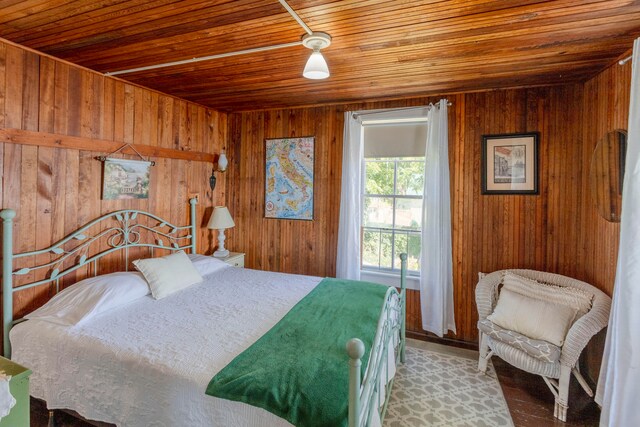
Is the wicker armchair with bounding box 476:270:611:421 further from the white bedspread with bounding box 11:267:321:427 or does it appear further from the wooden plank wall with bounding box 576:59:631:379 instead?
the white bedspread with bounding box 11:267:321:427

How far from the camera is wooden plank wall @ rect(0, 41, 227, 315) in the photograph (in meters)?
2.22

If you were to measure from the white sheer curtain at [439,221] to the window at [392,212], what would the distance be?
0.26m

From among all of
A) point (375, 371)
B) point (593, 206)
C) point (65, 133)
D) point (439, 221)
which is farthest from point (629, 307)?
point (65, 133)

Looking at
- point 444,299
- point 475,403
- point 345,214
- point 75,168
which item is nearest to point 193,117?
point 75,168

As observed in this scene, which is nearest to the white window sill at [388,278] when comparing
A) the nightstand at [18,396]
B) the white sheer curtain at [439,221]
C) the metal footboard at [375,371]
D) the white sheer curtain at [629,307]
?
the white sheer curtain at [439,221]

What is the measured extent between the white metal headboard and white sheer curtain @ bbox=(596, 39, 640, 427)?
141 inches

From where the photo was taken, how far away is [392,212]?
12.0 ft

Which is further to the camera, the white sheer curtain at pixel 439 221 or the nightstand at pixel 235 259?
the nightstand at pixel 235 259

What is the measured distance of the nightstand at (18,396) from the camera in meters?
1.29

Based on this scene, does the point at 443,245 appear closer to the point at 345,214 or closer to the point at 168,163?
the point at 345,214

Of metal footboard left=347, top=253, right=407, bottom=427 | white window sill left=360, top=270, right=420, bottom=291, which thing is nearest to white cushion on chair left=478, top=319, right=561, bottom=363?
metal footboard left=347, top=253, right=407, bottom=427

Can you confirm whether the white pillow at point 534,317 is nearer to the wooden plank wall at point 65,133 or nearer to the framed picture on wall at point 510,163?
the framed picture on wall at point 510,163

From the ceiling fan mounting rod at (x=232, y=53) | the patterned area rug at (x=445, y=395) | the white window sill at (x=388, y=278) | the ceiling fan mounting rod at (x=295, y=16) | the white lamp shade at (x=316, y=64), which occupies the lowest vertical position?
the patterned area rug at (x=445, y=395)

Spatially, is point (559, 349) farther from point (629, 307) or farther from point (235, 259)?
point (235, 259)
